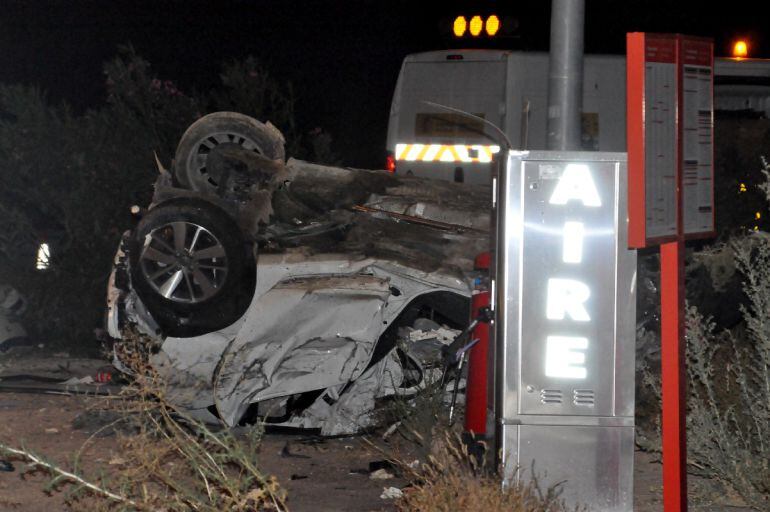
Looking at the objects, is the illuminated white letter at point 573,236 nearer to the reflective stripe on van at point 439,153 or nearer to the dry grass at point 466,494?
the dry grass at point 466,494

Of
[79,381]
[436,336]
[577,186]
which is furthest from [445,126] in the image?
[577,186]

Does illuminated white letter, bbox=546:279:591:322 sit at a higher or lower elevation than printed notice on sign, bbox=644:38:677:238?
lower

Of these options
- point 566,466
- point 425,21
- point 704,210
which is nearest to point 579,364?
point 566,466

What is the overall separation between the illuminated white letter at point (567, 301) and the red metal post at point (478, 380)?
0.86m

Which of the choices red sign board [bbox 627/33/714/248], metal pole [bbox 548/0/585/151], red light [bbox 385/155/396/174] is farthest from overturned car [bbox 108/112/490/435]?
red light [bbox 385/155/396/174]

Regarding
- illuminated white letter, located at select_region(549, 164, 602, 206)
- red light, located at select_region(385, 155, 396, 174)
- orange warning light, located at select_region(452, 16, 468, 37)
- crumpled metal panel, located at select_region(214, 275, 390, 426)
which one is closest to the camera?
illuminated white letter, located at select_region(549, 164, 602, 206)

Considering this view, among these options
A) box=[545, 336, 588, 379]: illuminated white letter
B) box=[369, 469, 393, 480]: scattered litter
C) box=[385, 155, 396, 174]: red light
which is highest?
box=[385, 155, 396, 174]: red light

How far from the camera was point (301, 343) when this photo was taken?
7.11m

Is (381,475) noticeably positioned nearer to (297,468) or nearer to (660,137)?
(297,468)

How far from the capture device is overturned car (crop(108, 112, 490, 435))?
7.08 metres

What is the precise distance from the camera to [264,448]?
7.28 metres

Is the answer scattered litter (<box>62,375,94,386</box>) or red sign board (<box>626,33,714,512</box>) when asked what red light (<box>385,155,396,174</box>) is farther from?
red sign board (<box>626,33,714,512</box>)

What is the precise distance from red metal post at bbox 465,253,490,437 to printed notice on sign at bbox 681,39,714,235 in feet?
4.54

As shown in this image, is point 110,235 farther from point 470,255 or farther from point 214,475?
point 214,475
